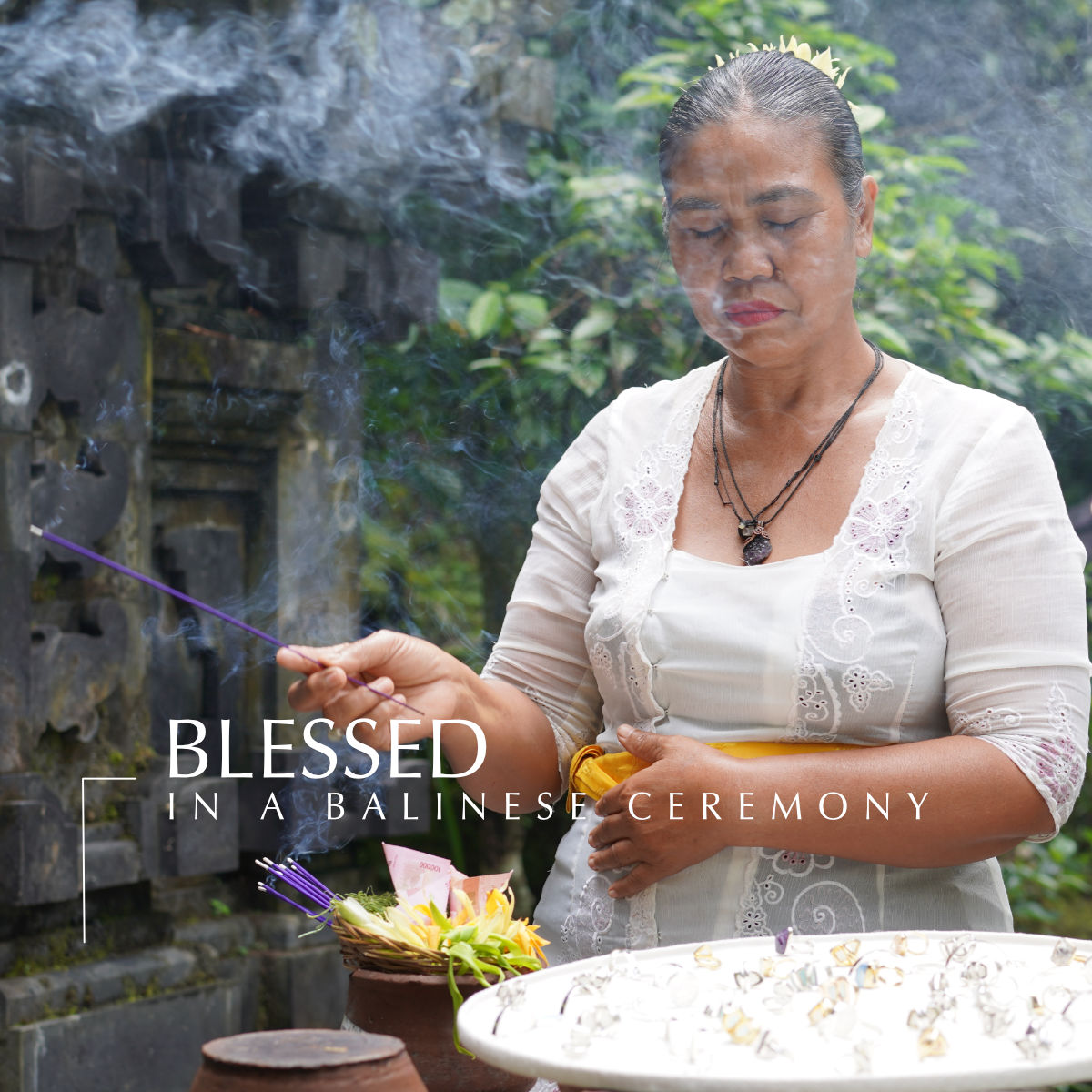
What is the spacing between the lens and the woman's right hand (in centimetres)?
163

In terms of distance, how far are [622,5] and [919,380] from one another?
2440 mm

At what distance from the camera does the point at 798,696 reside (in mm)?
1667

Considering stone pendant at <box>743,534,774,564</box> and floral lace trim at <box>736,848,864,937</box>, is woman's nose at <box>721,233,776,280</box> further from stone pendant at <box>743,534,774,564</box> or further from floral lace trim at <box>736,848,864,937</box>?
floral lace trim at <box>736,848,864,937</box>

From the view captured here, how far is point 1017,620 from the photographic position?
1.59m

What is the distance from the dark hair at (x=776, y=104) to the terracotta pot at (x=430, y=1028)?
1045 millimetres

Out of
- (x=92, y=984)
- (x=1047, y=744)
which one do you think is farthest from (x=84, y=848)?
(x=1047, y=744)

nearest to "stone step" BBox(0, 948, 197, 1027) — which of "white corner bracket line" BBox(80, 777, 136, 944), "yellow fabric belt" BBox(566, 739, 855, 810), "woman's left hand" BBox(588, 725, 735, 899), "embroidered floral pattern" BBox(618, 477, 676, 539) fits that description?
"white corner bracket line" BBox(80, 777, 136, 944)

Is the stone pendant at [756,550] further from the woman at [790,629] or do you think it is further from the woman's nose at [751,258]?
the woman's nose at [751,258]

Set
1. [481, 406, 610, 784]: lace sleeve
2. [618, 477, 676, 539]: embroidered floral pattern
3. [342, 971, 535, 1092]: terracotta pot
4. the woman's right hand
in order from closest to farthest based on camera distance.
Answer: [342, 971, 535, 1092]: terracotta pot, the woman's right hand, [618, 477, 676, 539]: embroidered floral pattern, [481, 406, 610, 784]: lace sleeve

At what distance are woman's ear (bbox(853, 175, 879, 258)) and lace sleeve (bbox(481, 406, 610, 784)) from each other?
0.46m

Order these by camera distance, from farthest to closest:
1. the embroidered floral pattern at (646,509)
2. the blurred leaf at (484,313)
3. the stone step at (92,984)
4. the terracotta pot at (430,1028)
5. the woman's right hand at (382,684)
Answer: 1. the blurred leaf at (484,313)
2. the stone step at (92,984)
3. the embroidered floral pattern at (646,509)
4. the woman's right hand at (382,684)
5. the terracotta pot at (430,1028)

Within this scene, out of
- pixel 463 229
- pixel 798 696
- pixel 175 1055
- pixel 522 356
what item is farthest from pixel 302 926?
pixel 798 696

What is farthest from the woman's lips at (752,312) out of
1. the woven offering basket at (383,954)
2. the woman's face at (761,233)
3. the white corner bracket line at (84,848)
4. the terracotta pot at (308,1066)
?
the white corner bracket line at (84,848)

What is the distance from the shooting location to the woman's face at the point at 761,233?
1742mm
